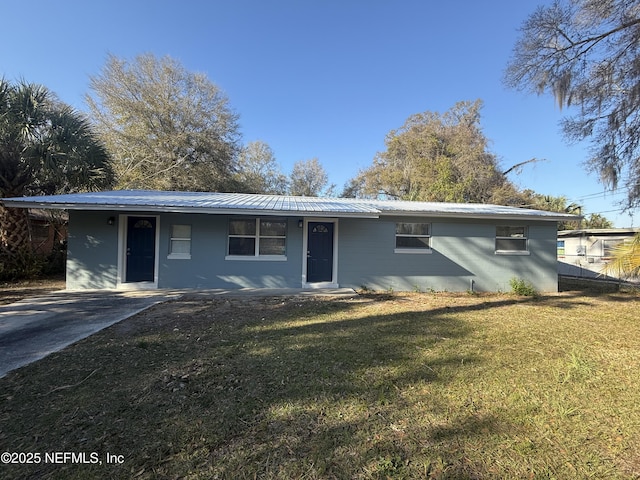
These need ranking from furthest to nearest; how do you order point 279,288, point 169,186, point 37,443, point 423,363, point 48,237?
point 169,186, point 48,237, point 279,288, point 423,363, point 37,443

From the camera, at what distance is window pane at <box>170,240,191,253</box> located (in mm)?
9273

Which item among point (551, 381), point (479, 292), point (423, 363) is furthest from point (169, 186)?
point (551, 381)

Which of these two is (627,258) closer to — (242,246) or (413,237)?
(413,237)

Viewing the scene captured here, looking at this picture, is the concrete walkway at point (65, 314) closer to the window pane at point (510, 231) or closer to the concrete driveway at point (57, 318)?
the concrete driveway at point (57, 318)

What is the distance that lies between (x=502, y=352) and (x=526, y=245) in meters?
7.84

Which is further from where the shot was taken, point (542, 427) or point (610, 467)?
point (542, 427)

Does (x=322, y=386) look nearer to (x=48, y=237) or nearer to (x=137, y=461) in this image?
(x=137, y=461)

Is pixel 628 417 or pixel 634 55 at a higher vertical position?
pixel 634 55

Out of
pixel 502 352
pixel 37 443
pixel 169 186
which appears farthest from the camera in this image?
pixel 169 186

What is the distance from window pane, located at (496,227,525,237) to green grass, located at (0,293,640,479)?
551 cm

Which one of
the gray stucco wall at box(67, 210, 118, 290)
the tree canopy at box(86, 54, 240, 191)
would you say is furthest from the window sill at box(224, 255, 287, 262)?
the tree canopy at box(86, 54, 240, 191)

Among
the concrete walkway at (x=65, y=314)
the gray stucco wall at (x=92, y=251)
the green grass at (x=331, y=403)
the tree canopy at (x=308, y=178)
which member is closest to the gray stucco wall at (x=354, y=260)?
the gray stucco wall at (x=92, y=251)

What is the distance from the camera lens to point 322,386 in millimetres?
3369

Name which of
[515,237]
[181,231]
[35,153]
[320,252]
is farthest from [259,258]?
[515,237]
